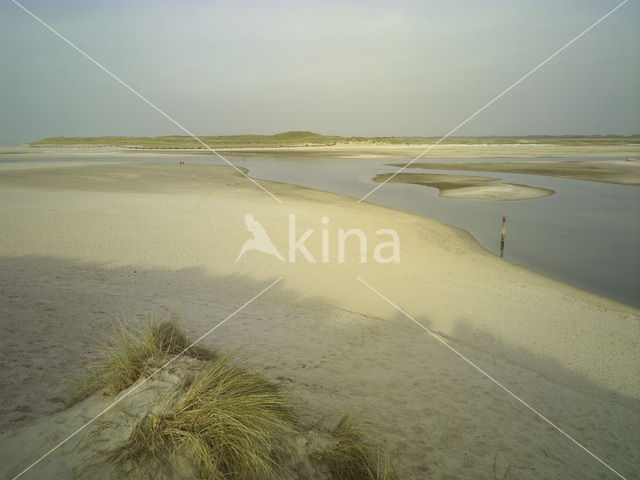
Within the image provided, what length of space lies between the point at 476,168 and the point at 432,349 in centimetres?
3603

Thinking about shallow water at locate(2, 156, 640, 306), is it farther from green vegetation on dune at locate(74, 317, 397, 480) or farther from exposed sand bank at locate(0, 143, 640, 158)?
exposed sand bank at locate(0, 143, 640, 158)

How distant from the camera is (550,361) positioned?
19.6 ft

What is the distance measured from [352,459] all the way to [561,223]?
17.1 meters

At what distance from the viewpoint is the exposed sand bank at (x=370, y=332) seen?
148 inches

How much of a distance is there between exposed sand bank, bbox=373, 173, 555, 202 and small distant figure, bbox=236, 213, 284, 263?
14110 millimetres

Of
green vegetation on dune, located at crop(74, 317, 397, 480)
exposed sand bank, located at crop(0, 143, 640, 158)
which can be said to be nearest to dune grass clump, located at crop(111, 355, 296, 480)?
green vegetation on dune, located at crop(74, 317, 397, 480)

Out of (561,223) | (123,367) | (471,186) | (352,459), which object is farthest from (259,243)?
(471,186)

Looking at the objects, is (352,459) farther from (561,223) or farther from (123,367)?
(561,223)

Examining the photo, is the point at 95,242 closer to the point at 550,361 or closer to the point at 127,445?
the point at 127,445

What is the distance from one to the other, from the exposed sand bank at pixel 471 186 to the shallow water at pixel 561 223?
40.3 inches

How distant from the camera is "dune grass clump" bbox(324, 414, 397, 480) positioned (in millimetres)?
3100

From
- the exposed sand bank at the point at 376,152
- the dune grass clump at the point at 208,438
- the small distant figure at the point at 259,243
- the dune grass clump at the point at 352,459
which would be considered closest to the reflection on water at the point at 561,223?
the small distant figure at the point at 259,243

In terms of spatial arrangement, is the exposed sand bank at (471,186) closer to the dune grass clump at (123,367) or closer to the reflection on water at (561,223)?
the reflection on water at (561,223)

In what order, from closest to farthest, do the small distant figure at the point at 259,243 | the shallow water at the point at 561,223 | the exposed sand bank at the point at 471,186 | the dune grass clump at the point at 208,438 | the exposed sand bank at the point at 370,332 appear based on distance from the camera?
the dune grass clump at the point at 208,438
the exposed sand bank at the point at 370,332
the small distant figure at the point at 259,243
the shallow water at the point at 561,223
the exposed sand bank at the point at 471,186
